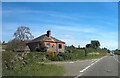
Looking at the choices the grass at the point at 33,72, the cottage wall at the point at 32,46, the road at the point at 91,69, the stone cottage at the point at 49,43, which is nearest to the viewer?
the grass at the point at 33,72

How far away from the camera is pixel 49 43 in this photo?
218 ft

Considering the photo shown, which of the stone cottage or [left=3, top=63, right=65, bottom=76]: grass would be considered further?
the stone cottage

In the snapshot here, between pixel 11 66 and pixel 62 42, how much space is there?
58485 millimetres

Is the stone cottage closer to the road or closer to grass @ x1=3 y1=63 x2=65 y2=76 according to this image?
the road

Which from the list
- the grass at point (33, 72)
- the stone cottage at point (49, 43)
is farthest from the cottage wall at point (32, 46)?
the grass at point (33, 72)

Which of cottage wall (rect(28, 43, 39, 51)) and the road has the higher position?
cottage wall (rect(28, 43, 39, 51))

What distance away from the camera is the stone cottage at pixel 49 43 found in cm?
6583

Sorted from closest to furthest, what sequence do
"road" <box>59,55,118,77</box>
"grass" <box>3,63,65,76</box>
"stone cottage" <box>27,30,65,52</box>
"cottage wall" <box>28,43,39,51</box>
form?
"grass" <box>3,63,65,76</box>, "road" <box>59,55,118,77</box>, "stone cottage" <box>27,30,65,52</box>, "cottage wall" <box>28,43,39,51</box>

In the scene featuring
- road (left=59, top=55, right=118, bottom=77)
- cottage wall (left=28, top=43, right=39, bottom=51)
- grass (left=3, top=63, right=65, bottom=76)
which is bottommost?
road (left=59, top=55, right=118, bottom=77)

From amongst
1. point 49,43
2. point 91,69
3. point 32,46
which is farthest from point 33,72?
point 32,46

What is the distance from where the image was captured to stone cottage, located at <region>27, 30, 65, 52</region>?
65.8 meters

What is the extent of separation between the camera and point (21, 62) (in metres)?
14.8

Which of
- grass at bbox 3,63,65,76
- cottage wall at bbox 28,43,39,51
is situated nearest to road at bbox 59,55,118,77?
grass at bbox 3,63,65,76

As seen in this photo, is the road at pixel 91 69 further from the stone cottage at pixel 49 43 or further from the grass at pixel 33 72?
the stone cottage at pixel 49 43
